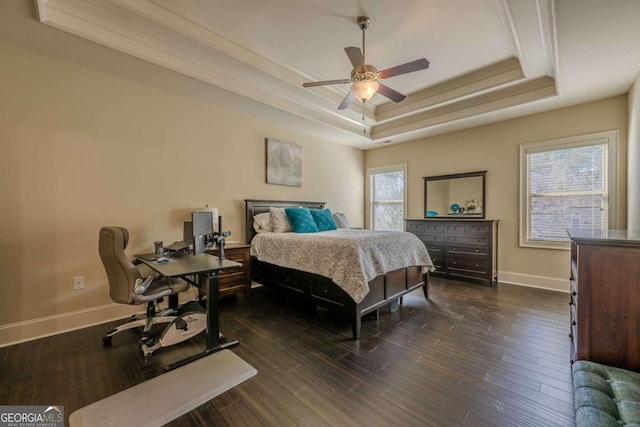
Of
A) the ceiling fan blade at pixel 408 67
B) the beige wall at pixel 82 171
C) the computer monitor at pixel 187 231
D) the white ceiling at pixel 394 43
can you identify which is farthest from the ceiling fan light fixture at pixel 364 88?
the computer monitor at pixel 187 231

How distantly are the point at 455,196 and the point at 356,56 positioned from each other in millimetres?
3654

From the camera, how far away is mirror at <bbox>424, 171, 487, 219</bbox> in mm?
4797

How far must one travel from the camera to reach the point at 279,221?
409cm

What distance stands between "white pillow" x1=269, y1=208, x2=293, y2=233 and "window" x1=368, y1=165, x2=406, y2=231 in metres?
2.93

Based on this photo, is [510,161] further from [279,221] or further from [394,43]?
[279,221]

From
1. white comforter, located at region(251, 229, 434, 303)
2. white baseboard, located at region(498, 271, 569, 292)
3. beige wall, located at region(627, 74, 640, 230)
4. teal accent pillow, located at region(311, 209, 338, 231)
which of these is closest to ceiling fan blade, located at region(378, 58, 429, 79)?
white comforter, located at region(251, 229, 434, 303)

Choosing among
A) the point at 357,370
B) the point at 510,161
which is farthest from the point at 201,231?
the point at 510,161

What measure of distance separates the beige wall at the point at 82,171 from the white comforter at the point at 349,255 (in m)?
1.20

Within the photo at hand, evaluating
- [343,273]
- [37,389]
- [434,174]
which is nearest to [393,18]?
[343,273]

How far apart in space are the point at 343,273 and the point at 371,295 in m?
0.44

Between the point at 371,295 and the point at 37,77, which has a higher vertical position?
the point at 37,77

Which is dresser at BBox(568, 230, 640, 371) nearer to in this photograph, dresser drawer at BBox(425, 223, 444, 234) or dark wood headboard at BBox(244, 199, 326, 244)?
dresser drawer at BBox(425, 223, 444, 234)

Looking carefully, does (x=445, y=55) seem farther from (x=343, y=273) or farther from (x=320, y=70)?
(x=343, y=273)

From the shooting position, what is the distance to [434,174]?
5348 millimetres
